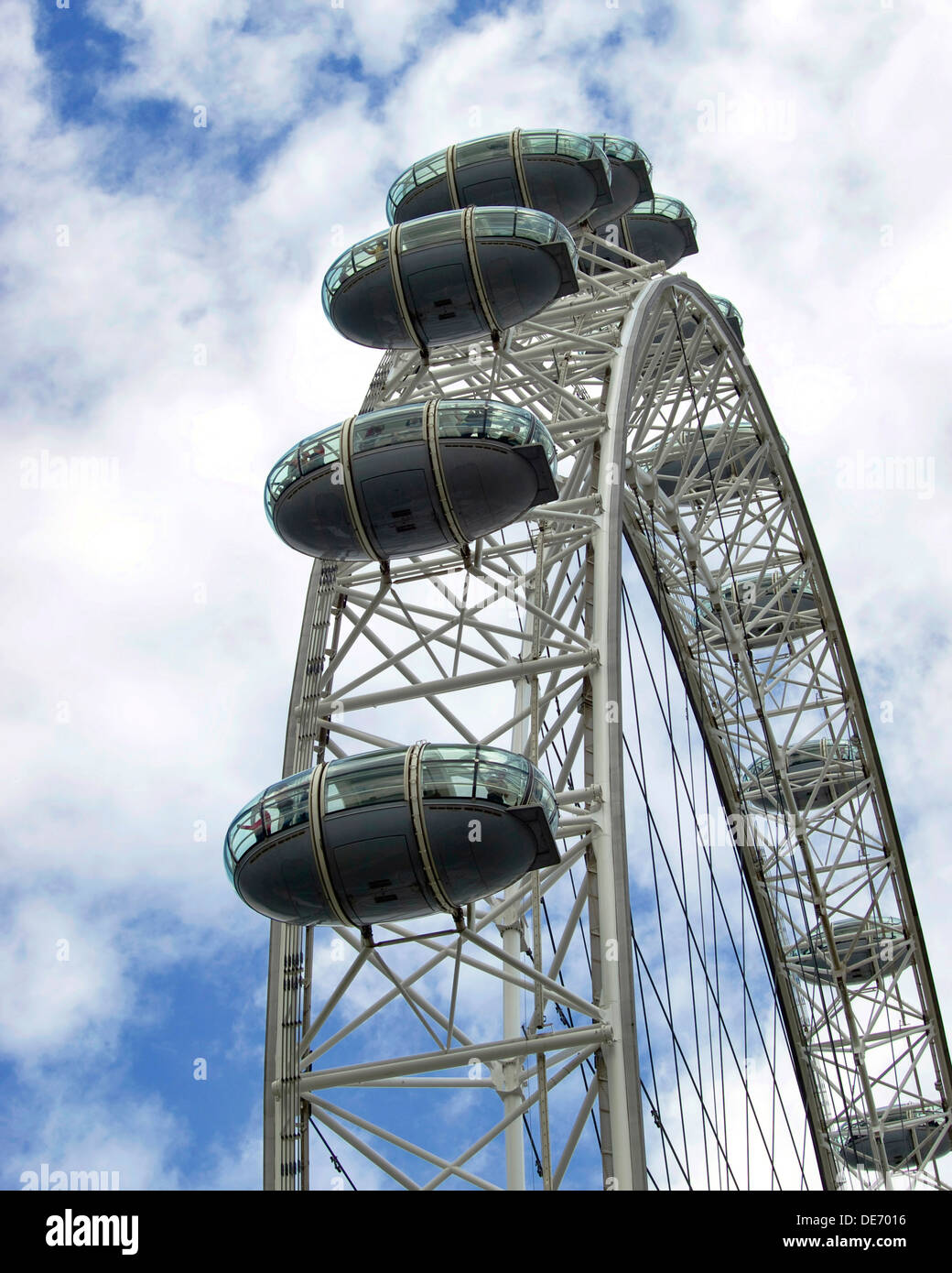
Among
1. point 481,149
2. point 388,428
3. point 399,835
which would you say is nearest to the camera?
point 399,835

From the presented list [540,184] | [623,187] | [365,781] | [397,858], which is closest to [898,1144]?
[623,187]

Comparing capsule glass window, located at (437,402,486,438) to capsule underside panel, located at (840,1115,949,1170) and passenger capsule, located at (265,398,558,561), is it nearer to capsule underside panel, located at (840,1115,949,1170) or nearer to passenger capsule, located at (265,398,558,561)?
passenger capsule, located at (265,398,558,561)

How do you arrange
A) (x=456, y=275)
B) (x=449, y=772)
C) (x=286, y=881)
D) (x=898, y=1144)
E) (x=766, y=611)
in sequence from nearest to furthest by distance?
(x=449, y=772) → (x=286, y=881) → (x=456, y=275) → (x=898, y=1144) → (x=766, y=611)

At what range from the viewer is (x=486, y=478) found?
15352 millimetres

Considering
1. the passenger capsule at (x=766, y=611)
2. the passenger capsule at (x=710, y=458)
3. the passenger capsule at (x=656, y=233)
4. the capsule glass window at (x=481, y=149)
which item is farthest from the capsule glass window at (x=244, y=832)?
the passenger capsule at (x=766, y=611)

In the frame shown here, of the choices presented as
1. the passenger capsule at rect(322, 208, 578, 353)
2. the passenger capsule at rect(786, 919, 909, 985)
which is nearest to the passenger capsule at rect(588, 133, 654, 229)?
the passenger capsule at rect(322, 208, 578, 353)

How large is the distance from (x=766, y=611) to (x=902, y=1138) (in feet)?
40.5

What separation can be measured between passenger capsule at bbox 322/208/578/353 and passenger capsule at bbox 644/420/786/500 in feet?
29.9

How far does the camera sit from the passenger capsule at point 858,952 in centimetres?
3250

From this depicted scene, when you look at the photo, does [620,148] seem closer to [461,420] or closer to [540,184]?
[540,184]

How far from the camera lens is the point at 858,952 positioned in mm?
33000
